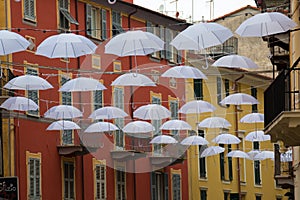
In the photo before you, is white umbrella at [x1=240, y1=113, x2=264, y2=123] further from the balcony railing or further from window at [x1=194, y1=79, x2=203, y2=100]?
the balcony railing

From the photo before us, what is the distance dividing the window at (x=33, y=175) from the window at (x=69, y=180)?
211 centimetres

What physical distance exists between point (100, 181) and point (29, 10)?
9.56 meters

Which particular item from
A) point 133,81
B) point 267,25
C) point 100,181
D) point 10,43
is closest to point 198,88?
point 100,181

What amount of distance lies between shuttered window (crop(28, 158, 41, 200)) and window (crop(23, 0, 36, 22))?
208 inches

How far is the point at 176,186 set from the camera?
57.8m

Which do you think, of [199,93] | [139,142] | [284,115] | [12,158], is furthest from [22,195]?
[284,115]

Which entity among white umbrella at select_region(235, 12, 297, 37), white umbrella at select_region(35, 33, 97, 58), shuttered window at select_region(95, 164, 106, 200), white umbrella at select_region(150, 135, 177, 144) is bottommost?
shuttered window at select_region(95, 164, 106, 200)

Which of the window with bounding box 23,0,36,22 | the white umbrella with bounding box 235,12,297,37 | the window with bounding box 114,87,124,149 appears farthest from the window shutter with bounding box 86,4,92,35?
the white umbrella with bounding box 235,12,297,37

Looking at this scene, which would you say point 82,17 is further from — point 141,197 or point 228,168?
point 228,168

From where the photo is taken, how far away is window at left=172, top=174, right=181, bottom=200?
2264 inches

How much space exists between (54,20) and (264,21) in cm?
2063

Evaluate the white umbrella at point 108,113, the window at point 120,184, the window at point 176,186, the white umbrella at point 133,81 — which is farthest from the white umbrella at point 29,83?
the window at point 176,186

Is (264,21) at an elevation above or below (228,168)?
above

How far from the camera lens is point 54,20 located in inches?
1807
